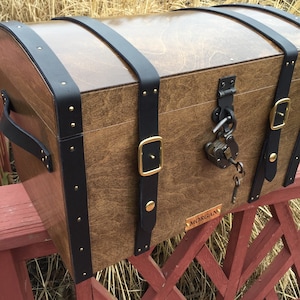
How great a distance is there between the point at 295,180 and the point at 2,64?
891mm

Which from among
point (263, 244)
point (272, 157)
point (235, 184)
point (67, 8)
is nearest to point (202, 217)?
point (235, 184)

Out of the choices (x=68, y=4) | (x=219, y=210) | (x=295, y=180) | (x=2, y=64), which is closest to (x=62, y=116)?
(x=2, y=64)

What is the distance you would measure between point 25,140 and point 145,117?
0.88 feet

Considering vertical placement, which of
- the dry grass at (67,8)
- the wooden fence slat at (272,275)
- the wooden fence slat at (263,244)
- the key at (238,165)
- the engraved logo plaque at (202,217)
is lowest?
the wooden fence slat at (272,275)

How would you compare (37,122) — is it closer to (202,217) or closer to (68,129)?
(68,129)

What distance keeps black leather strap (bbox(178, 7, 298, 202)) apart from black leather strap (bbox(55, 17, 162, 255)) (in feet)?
1.14

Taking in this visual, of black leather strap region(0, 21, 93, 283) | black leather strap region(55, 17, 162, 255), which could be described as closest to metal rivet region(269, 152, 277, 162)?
black leather strap region(55, 17, 162, 255)

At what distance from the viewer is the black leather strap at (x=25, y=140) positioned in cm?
74

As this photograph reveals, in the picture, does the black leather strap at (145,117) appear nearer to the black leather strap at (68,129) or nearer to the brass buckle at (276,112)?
the black leather strap at (68,129)

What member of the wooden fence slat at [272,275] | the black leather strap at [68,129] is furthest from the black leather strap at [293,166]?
the black leather strap at [68,129]

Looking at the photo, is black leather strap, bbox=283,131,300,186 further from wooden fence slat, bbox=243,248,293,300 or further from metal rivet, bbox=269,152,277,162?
wooden fence slat, bbox=243,248,293,300

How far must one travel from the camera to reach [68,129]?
661mm

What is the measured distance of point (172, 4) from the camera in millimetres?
2084

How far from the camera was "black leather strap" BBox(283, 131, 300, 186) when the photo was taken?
111 centimetres
